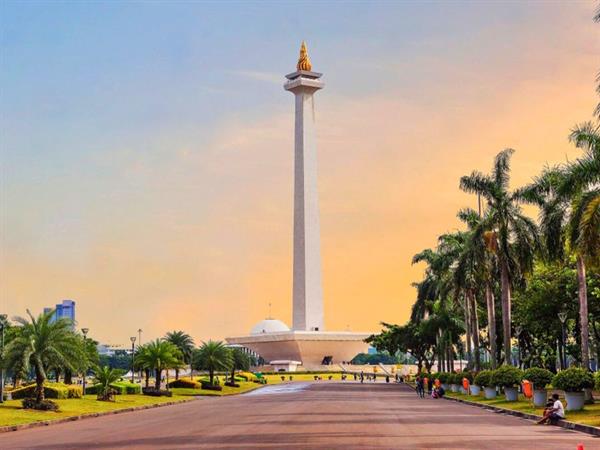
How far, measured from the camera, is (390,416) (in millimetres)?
36344

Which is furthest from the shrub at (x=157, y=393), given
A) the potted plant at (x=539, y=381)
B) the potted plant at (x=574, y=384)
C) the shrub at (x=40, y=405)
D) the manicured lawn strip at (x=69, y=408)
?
the potted plant at (x=574, y=384)

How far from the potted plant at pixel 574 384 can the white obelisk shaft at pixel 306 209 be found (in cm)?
10626

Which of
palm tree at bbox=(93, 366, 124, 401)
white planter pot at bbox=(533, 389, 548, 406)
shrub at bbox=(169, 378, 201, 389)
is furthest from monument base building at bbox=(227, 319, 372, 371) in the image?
white planter pot at bbox=(533, 389, 548, 406)

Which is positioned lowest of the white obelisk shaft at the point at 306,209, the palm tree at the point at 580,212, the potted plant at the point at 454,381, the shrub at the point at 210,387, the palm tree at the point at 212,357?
the shrub at the point at 210,387

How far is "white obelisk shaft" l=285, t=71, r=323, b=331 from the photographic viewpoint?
14225cm

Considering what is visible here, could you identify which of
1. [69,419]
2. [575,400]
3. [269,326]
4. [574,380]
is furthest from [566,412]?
[269,326]

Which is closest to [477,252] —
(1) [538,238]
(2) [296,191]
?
(1) [538,238]

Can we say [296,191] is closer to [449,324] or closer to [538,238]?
[449,324]

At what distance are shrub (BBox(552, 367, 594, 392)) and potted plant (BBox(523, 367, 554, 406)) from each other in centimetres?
432

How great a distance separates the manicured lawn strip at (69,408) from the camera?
124 ft

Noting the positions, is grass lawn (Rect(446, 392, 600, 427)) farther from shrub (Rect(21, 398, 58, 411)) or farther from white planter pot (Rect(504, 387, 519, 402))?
shrub (Rect(21, 398, 58, 411))

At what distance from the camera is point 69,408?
4591cm

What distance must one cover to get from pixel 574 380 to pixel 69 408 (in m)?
24.5

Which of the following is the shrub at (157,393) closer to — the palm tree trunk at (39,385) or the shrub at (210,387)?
the shrub at (210,387)
